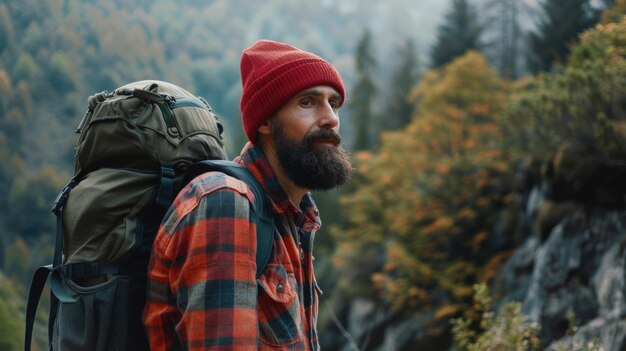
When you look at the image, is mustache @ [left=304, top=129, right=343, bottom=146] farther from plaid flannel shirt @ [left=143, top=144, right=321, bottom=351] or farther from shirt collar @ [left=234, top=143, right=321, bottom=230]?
plaid flannel shirt @ [left=143, top=144, right=321, bottom=351]

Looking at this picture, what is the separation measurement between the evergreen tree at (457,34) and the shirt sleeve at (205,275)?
28709mm

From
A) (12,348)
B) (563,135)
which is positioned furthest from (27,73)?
(563,135)

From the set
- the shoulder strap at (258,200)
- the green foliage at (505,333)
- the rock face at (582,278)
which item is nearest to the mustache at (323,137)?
the shoulder strap at (258,200)

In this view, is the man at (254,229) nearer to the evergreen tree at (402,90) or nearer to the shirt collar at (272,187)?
the shirt collar at (272,187)

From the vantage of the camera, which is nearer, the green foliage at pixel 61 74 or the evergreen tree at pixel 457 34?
the green foliage at pixel 61 74

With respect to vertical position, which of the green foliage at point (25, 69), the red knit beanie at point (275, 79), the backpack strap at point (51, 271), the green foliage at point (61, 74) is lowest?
the backpack strap at point (51, 271)

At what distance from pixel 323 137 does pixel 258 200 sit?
0.46 meters

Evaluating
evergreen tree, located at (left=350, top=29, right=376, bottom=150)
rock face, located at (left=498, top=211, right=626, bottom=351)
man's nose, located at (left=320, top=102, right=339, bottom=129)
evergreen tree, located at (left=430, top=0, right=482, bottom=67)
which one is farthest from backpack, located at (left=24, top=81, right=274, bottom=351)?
evergreen tree, located at (left=350, top=29, right=376, bottom=150)

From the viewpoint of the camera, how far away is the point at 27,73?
5.36 m

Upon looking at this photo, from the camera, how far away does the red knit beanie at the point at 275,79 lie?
220 cm

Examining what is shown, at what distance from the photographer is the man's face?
2.17m

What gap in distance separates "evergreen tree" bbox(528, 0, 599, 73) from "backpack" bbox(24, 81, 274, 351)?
55.3ft

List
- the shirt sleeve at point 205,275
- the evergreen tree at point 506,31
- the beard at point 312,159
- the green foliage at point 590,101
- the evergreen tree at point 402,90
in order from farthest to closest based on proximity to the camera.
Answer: the evergreen tree at point 402,90 → the evergreen tree at point 506,31 → the green foliage at point 590,101 → the beard at point 312,159 → the shirt sleeve at point 205,275

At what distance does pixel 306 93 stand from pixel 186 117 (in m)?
0.49
